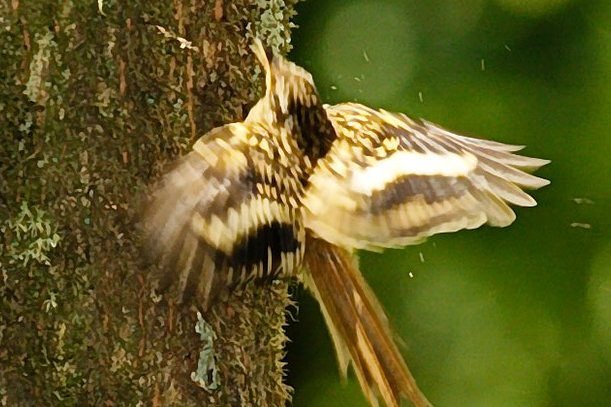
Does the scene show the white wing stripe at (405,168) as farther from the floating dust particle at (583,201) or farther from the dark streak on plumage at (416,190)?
the floating dust particle at (583,201)

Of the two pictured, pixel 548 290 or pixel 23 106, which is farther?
pixel 548 290

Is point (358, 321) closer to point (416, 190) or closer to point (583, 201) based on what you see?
point (416, 190)

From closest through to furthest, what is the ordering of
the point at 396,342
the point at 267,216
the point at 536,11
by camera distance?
the point at 267,216
the point at 396,342
the point at 536,11

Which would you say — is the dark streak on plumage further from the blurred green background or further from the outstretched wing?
the blurred green background

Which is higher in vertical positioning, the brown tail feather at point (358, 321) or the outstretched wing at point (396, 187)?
A: the outstretched wing at point (396, 187)

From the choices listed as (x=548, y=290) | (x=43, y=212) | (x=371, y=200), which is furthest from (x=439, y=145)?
(x=548, y=290)

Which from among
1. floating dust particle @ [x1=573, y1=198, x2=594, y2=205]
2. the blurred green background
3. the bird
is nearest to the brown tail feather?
the bird

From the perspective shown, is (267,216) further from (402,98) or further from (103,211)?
(402,98)

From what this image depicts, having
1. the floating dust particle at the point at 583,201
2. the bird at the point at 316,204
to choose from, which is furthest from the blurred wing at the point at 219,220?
the floating dust particle at the point at 583,201
